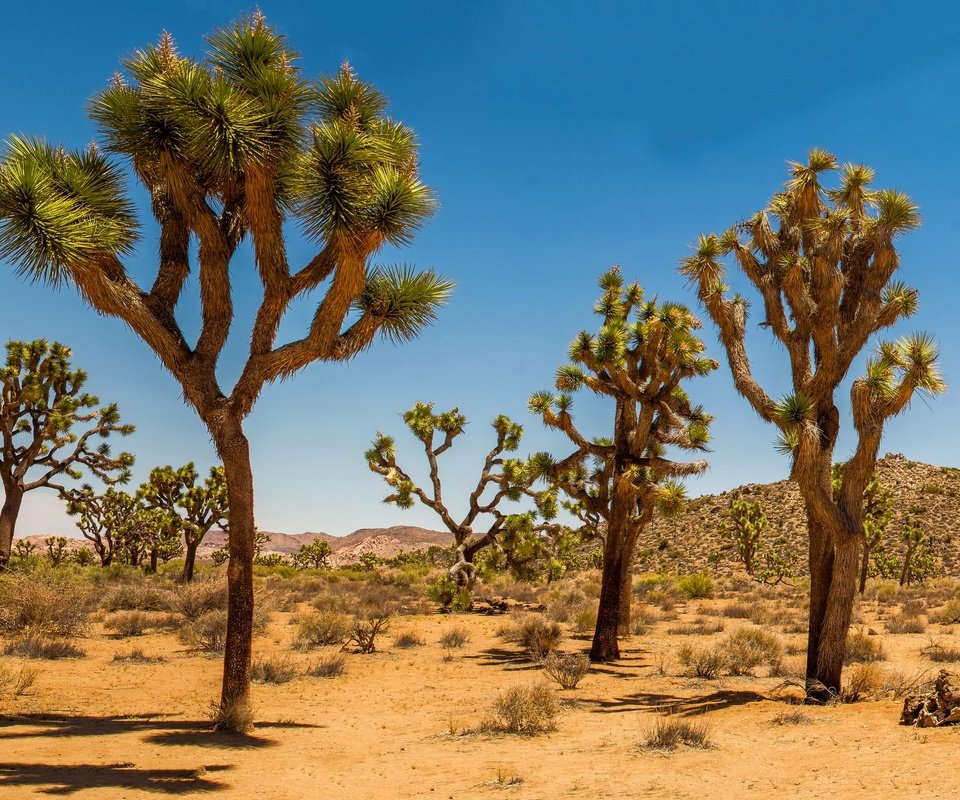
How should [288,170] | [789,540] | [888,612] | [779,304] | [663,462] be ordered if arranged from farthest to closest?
[789,540], [888,612], [663,462], [779,304], [288,170]

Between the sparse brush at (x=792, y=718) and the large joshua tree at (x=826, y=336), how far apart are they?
53.4 inches

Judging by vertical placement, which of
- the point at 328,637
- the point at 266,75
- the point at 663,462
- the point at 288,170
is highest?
the point at 266,75

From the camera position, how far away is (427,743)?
931cm

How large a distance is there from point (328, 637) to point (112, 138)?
1213 centimetres

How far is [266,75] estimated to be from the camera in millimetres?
9602

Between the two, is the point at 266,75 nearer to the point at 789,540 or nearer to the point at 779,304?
the point at 779,304

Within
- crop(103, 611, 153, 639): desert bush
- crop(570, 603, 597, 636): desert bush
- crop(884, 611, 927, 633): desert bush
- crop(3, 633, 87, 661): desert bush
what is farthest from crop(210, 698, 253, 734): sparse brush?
crop(884, 611, 927, 633): desert bush

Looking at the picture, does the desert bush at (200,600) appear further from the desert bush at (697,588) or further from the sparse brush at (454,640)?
the desert bush at (697,588)

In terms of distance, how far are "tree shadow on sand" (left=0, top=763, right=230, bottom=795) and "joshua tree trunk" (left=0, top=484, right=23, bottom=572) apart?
19.5 meters

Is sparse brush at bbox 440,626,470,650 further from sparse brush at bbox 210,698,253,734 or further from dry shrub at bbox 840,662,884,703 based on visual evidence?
dry shrub at bbox 840,662,884,703

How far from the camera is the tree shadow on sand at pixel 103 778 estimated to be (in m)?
6.80

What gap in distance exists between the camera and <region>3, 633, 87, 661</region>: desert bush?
14297 mm

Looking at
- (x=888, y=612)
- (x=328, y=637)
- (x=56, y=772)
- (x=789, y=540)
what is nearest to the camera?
(x=56, y=772)

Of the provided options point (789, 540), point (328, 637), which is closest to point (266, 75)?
point (328, 637)
